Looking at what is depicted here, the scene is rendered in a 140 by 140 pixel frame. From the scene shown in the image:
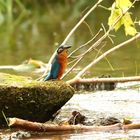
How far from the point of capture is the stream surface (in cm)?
500

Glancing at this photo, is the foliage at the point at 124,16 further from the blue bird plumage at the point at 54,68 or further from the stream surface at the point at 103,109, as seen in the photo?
the blue bird plumage at the point at 54,68

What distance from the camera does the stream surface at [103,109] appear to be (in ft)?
16.4

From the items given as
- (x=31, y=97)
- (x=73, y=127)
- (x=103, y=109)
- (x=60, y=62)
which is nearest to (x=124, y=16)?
(x=103, y=109)

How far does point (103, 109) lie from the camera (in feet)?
19.8

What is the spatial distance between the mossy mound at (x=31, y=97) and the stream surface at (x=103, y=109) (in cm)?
21

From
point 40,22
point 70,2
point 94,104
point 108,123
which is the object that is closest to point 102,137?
point 108,123

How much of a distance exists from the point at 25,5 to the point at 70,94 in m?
18.0

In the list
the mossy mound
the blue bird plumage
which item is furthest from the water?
the blue bird plumage

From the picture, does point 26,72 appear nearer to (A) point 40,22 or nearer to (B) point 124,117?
(B) point 124,117

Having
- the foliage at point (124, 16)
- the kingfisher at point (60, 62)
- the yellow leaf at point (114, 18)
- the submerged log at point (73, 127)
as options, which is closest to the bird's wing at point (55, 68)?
the kingfisher at point (60, 62)

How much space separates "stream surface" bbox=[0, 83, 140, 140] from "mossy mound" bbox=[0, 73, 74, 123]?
0.21 meters

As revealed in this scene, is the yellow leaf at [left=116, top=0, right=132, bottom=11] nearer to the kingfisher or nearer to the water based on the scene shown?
the water

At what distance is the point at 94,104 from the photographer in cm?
634

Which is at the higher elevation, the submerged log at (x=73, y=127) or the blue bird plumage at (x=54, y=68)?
the blue bird plumage at (x=54, y=68)
